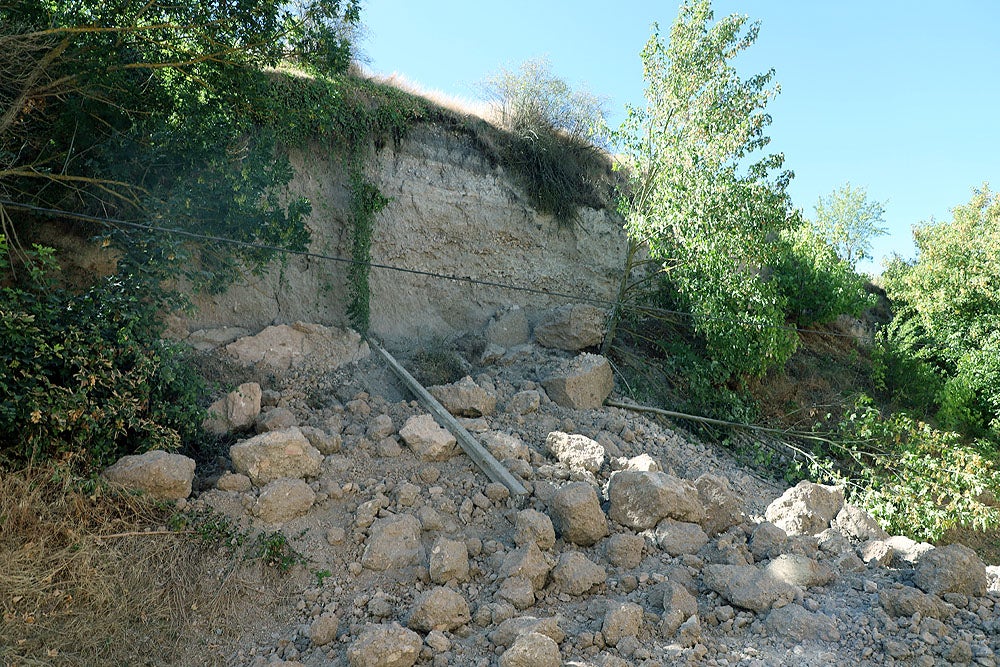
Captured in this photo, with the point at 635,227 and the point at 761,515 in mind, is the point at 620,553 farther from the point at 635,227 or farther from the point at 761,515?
the point at 635,227

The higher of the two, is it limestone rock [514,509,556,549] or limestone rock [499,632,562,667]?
limestone rock [514,509,556,549]

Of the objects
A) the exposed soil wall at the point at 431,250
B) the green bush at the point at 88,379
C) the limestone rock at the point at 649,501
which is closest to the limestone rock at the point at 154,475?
the green bush at the point at 88,379

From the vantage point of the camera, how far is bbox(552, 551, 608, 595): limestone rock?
16.2 feet

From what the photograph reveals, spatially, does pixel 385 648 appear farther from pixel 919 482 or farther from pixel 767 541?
pixel 919 482

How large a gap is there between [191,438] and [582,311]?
5.40 m

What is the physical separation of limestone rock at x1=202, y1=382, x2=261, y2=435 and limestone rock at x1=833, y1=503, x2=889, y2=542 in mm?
5469

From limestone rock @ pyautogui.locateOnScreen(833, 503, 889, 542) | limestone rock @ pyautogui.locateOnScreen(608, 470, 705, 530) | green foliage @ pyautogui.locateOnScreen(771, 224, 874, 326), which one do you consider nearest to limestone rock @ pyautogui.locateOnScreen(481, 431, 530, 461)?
limestone rock @ pyautogui.locateOnScreen(608, 470, 705, 530)

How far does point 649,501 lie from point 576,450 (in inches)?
49.1

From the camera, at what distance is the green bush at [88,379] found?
5.25 meters

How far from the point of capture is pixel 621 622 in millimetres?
4395

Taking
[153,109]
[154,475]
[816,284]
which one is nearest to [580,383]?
[154,475]

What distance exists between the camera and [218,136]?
754cm

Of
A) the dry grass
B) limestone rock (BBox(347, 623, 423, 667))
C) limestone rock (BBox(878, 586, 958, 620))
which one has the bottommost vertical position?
the dry grass

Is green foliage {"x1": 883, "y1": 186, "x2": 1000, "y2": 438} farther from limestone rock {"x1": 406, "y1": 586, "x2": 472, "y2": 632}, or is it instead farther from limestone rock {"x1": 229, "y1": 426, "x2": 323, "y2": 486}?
limestone rock {"x1": 229, "y1": 426, "x2": 323, "y2": 486}
